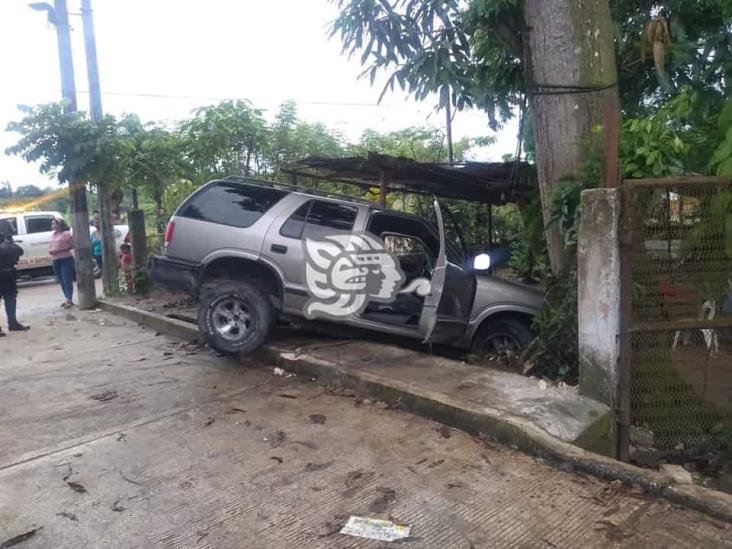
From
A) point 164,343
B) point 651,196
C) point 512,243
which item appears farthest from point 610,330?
point 512,243

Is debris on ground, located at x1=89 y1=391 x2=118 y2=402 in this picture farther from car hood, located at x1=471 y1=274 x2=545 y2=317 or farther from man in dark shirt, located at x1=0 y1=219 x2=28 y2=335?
man in dark shirt, located at x1=0 y1=219 x2=28 y2=335

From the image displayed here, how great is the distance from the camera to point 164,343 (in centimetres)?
757

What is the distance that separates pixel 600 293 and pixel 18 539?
380 centimetres

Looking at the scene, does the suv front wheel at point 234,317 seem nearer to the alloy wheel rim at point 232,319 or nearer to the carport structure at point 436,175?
the alloy wheel rim at point 232,319

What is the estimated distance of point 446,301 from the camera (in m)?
5.84

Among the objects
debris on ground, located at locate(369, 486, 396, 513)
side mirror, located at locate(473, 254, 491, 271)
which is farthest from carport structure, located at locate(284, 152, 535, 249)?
debris on ground, located at locate(369, 486, 396, 513)

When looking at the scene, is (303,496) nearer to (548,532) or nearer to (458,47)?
(548,532)

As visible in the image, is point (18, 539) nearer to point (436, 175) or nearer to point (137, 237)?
point (436, 175)

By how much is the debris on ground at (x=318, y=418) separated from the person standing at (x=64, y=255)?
8.34m

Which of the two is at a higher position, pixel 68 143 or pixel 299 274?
pixel 68 143

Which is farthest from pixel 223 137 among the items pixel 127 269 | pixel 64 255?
pixel 64 255

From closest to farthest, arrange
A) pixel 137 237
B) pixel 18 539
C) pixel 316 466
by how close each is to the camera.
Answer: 1. pixel 18 539
2. pixel 316 466
3. pixel 137 237

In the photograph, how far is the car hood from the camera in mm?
6133

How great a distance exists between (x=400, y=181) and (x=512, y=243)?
17.1 ft
